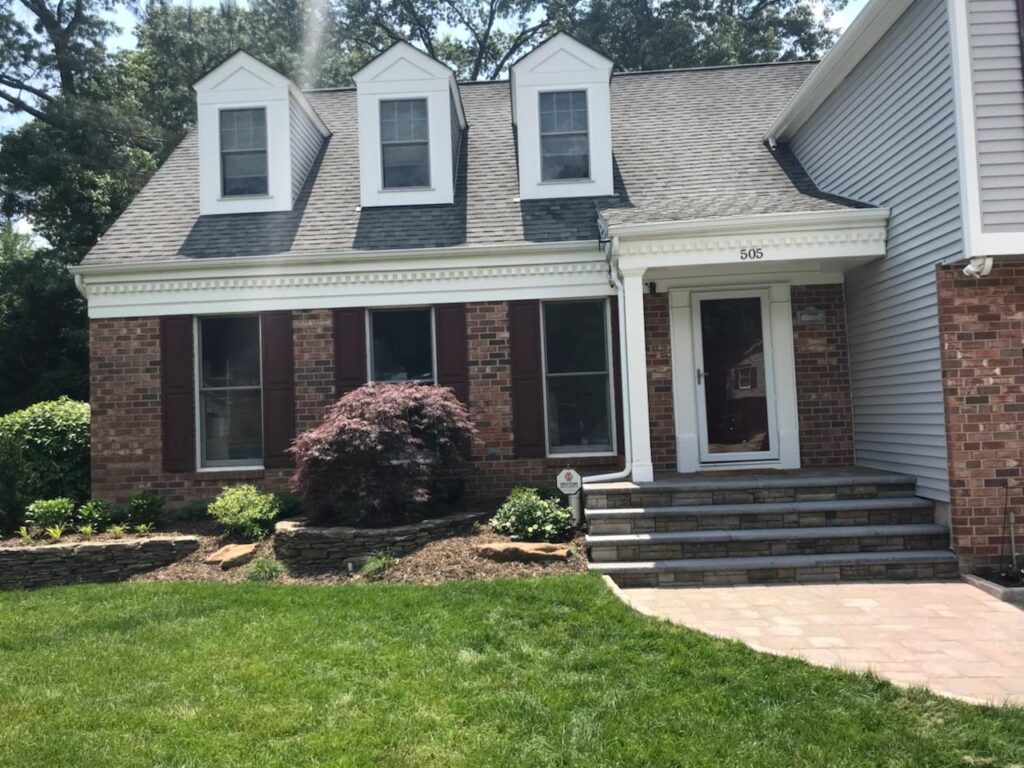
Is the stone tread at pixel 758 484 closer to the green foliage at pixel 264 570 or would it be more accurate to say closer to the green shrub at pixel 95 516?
the green foliage at pixel 264 570

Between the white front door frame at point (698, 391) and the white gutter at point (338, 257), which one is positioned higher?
the white gutter at point (338, 257)

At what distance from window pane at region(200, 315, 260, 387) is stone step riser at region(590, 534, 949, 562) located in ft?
16.8

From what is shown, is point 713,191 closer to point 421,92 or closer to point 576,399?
point 576,399

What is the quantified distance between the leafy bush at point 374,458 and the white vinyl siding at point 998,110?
17.2 ft

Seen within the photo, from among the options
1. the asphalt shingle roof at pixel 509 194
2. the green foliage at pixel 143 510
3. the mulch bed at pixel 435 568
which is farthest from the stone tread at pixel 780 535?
the green foliage at pixel 143 510

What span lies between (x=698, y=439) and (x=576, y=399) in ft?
5.03

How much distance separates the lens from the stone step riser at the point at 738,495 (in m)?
6.66

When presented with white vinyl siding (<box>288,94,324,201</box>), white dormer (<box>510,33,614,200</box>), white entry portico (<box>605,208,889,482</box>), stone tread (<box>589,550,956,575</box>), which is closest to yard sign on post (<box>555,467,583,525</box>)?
stone tread (<box>589,550,956,575</box>)

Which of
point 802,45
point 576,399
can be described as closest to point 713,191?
point 576,399

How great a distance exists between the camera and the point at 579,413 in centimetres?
884

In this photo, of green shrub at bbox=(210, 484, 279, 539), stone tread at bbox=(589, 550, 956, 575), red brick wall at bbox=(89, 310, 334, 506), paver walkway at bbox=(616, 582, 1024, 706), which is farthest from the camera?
red brick wall at bbox=(89, 310, 334, 506)

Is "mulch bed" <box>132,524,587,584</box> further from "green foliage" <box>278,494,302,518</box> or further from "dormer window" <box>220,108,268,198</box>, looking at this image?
"dormer window" <box>220,108,268,198</box>

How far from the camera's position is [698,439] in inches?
327

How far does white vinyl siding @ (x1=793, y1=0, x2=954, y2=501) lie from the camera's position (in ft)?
19.7
